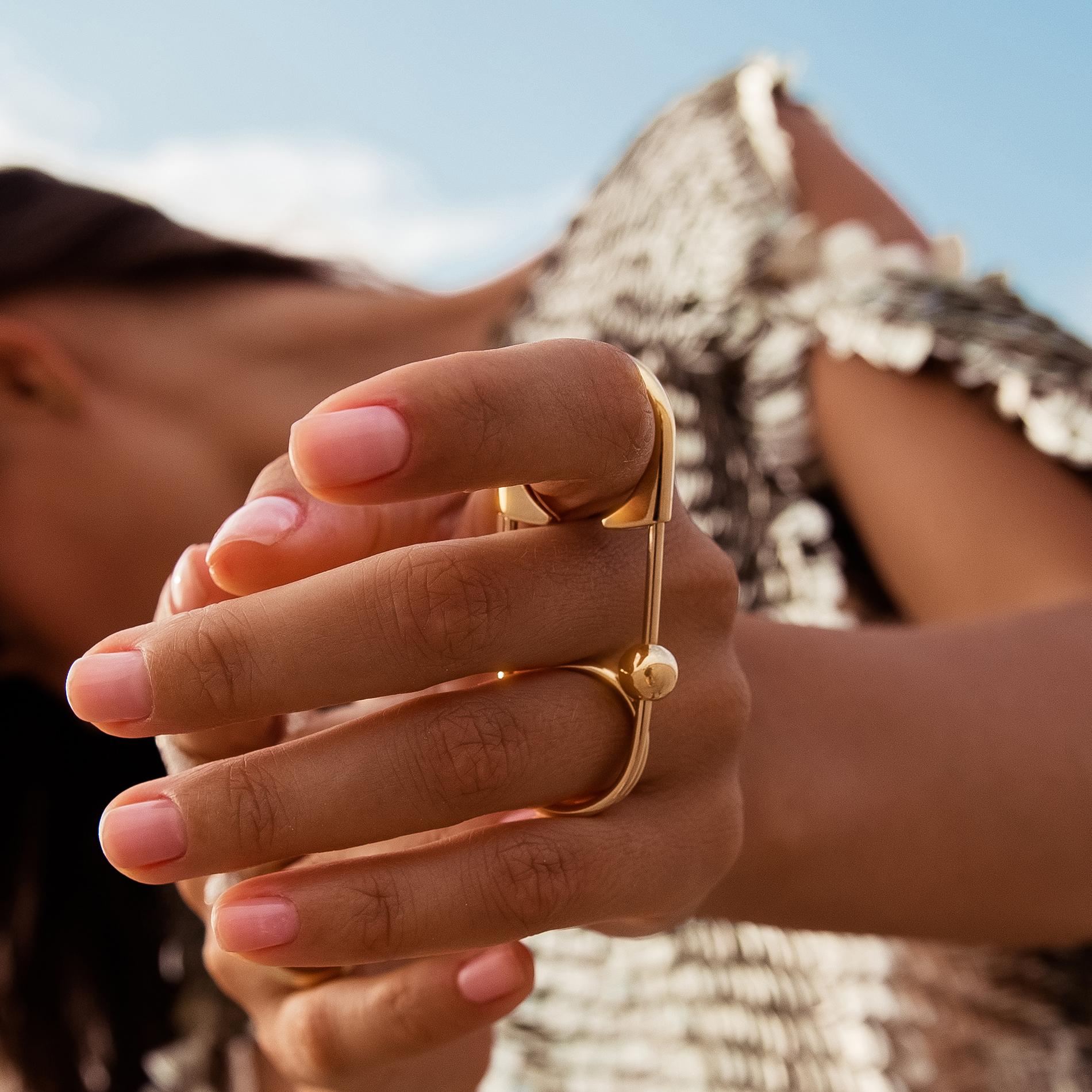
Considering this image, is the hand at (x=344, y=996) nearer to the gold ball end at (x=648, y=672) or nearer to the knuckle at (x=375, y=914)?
the knuckle at (x=375, y=914)

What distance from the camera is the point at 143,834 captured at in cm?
47

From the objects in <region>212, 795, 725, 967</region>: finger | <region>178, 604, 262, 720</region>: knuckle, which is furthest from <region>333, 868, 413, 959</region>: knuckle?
<region>178, 604, 262, 720</region>: knuckle

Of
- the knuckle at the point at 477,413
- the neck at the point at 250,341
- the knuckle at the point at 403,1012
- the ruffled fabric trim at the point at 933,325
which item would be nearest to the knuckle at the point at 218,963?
the knuckle at the point at 403,1012

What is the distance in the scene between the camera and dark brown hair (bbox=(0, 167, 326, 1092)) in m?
1.89

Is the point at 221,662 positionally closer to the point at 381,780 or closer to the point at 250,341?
the point at 381,780

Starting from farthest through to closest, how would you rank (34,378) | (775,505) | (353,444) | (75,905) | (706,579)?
(75,905)
(34,378)
(775,505)
(706,579)
(353,444)

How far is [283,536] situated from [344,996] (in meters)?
0.34

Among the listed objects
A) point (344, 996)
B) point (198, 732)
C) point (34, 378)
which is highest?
point (198, 732)

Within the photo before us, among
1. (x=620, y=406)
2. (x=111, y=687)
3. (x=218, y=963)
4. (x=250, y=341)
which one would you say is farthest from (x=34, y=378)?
(x=620, y=406)

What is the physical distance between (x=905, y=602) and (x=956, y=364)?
1.00 feet

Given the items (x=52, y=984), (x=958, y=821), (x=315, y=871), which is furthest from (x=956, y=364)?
(x=52, y=984)

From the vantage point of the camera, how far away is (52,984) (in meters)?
1.94

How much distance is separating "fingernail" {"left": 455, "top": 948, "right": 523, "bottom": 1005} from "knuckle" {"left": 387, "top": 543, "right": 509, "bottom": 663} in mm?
247

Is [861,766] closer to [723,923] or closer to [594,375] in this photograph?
[594,375]
